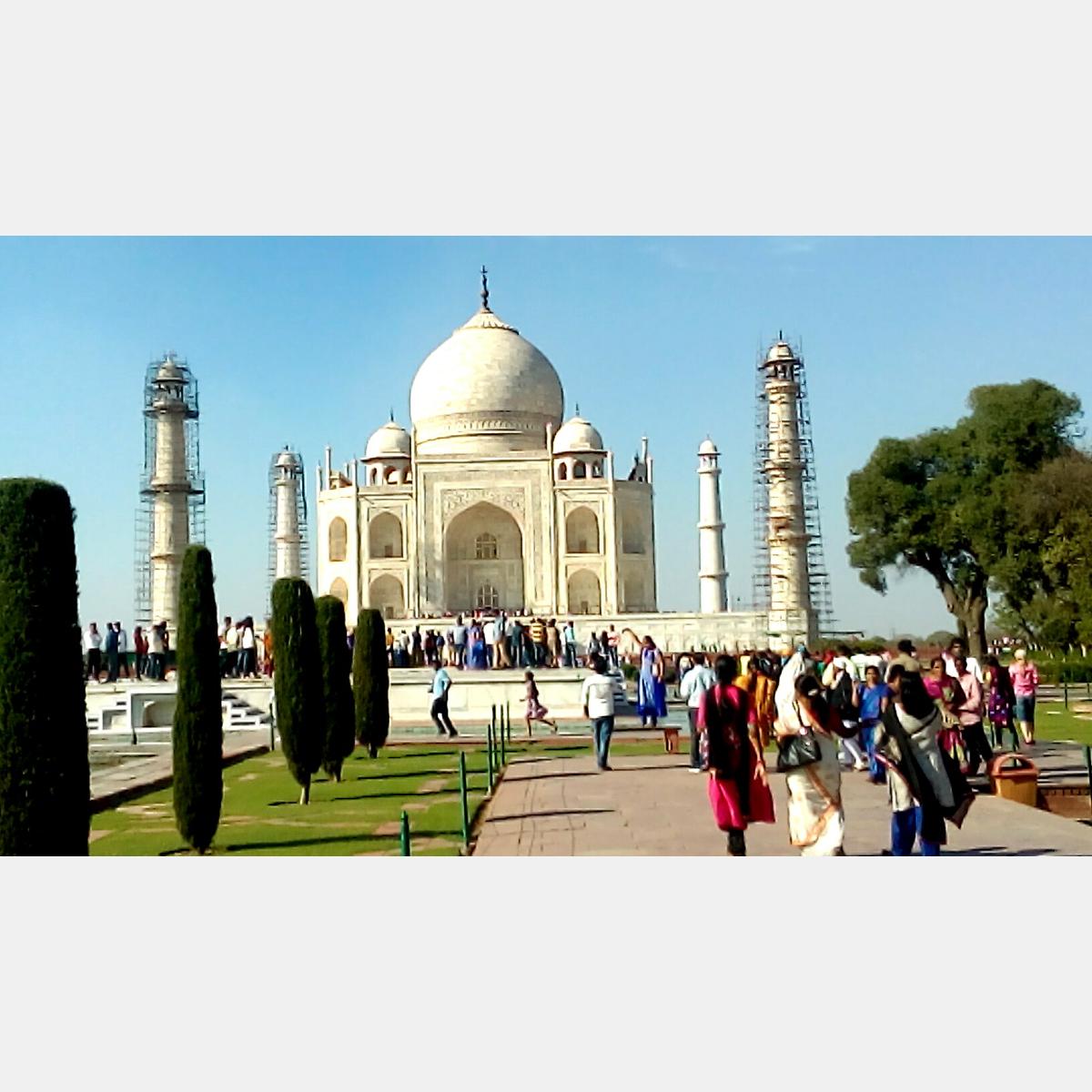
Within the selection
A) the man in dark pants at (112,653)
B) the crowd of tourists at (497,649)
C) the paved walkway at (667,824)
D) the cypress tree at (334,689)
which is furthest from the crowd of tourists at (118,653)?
the paved walkway at (667,824)

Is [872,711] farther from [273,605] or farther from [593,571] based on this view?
[593,571]

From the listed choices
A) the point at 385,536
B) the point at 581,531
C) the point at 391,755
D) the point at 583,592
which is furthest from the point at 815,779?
the point at 385,536

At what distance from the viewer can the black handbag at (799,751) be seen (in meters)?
5.51

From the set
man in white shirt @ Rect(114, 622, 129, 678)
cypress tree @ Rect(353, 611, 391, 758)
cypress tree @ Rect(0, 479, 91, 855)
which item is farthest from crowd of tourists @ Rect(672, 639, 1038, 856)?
man in white shirt @ Rect(114, 622, 129, 678)

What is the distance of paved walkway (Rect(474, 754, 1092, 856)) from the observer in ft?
21.0

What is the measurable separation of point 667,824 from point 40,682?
334 cm

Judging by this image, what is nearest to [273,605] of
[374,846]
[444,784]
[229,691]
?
[444,784]

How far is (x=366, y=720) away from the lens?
40.5ft

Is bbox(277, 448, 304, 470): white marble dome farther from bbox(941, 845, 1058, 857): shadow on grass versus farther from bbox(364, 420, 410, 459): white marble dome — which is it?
bbox(941, 845, 1058, 857): shadow on grass

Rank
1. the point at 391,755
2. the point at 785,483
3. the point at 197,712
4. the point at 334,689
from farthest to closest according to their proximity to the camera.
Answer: the point at 785,483 < the point at 391,755 < the point at 334,689 < the point at 197,712

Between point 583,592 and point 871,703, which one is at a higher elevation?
point 583,592

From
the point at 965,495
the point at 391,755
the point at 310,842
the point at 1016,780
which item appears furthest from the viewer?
the point at 965,495

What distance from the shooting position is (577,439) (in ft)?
111

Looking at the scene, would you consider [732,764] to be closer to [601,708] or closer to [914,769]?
[914,769]
